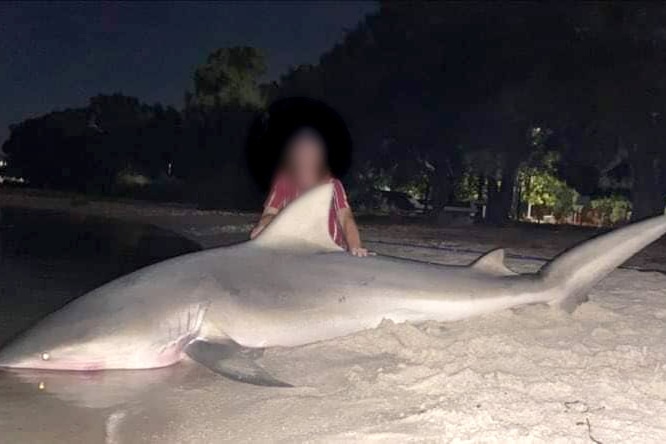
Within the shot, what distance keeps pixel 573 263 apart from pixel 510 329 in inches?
37.1

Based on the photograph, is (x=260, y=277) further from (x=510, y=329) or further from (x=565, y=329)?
(x=565, y=329)

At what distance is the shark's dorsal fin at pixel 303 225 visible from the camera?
6.97m

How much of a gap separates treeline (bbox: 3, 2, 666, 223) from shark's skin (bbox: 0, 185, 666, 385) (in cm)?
2132

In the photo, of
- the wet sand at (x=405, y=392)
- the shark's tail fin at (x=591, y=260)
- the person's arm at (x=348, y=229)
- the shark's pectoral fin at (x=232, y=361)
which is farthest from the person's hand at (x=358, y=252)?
the shark's tail fin at (x=591, y=260)

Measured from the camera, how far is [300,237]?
7.09 m

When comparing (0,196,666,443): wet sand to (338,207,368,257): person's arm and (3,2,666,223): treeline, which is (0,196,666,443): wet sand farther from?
(3,2,666,223): treeline

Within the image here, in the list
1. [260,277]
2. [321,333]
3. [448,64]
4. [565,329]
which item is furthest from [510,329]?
[448,64]

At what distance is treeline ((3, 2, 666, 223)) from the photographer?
93.5ft

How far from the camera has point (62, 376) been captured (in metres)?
5.77

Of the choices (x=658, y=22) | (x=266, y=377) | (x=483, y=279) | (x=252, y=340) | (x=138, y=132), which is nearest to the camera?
(x=266, y=377)

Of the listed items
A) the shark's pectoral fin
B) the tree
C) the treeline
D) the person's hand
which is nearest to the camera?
the shark's pectoral fin

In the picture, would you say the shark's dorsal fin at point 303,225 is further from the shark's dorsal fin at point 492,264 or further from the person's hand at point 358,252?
the shark's dorsal fin at point 492,264

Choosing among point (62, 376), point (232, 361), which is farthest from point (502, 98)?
point (62, 376)

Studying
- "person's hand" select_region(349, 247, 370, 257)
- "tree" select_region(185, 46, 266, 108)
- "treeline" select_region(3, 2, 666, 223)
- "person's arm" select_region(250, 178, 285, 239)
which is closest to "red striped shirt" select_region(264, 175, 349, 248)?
"person's arm" select_region(250, 178, 285, 239)
